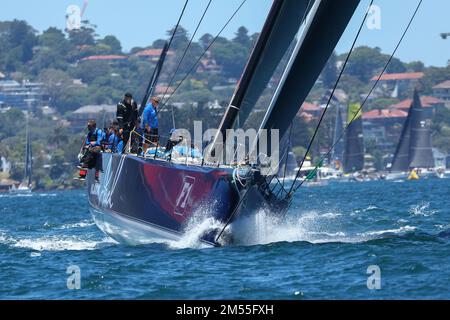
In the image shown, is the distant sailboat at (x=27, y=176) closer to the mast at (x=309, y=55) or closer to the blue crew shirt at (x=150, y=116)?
the blue crew shirt at (x=150, y=116)

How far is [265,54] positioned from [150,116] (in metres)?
1.87

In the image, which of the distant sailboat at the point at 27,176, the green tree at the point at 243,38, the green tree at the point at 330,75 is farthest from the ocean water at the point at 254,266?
the green tree at the point at 243,38

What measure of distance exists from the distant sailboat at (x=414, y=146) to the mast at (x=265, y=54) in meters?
54.7

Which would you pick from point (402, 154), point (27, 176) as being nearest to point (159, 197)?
point (402, 154)

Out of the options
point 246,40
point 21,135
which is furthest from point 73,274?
point 246,40

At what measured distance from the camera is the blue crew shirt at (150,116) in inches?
701

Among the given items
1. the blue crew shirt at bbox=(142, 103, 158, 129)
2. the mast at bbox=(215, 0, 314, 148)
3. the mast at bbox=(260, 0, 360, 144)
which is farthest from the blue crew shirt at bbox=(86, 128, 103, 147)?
the mast at bbox=(260, 0, 360, 144)

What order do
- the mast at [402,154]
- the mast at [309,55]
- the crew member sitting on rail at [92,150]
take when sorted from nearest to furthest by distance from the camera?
the mast at [309,55] < the crew member sitting on rail at [92,150] < the mast at [402,154]

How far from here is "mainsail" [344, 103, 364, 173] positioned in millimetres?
73419

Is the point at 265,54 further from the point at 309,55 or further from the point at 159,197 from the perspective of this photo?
the point at 159,197

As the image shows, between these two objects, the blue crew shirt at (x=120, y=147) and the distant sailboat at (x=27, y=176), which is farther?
the distant sailboat at (x=27, y=176)

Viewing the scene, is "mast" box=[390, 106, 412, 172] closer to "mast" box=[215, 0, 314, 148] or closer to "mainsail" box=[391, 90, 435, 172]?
"mainsail" box=[391, 90, 435, 172]
